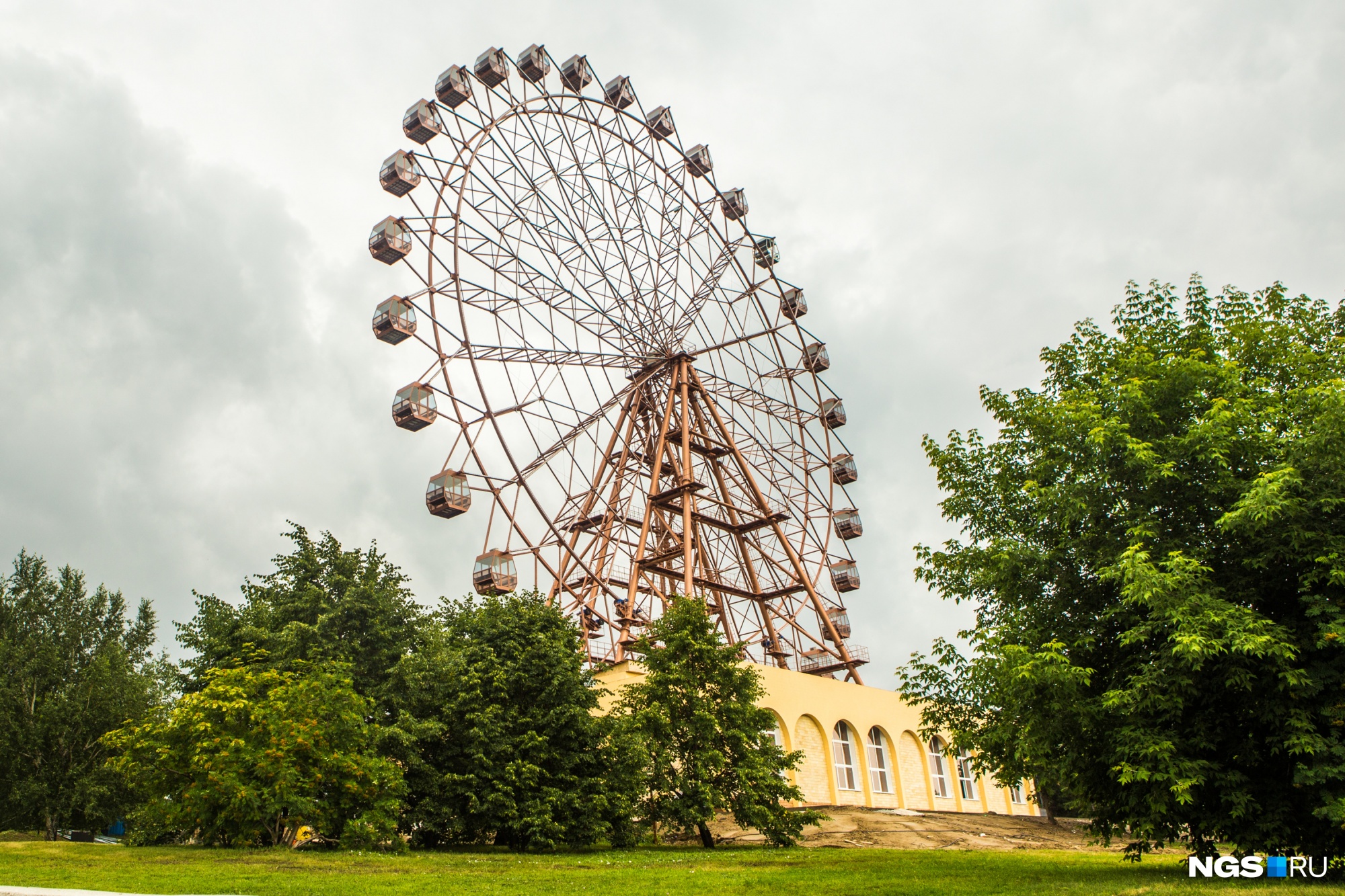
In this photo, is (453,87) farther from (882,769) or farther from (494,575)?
(882,769)

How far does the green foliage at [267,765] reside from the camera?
59.2ft

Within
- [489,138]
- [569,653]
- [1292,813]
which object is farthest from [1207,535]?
[489,138]

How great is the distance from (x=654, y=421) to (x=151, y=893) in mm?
27350

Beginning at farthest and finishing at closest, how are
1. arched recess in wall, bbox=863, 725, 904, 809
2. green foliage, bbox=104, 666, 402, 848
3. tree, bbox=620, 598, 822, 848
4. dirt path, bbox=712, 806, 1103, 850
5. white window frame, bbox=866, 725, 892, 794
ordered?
white window frame, bbox=866, 725, 892, 794, arched recess in wall, bbox=863, 725, 904, 809, dirt path, bbox=712, 806, 1103, 850, tree, bbox=620, 598, 822, 848, green foliage, bbox=104, 666, 402, 848

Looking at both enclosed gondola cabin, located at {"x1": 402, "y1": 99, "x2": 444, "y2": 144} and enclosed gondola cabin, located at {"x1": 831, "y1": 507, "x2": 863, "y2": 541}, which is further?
enclosed gondola cabin, located at {"x1": 831, "y1": 507, "x2": 863, "y2": 541}

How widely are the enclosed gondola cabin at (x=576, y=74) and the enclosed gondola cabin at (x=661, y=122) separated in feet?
12.2

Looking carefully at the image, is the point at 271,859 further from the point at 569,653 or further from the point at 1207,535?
the point at 1207,535

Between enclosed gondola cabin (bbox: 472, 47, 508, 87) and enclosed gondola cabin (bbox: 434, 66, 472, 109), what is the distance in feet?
2.33

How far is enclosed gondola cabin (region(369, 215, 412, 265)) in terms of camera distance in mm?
29125

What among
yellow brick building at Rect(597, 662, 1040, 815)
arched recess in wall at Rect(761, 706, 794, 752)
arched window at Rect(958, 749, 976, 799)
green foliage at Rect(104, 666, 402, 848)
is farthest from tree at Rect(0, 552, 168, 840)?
arched window at Rect(958, 749, 976, 799)

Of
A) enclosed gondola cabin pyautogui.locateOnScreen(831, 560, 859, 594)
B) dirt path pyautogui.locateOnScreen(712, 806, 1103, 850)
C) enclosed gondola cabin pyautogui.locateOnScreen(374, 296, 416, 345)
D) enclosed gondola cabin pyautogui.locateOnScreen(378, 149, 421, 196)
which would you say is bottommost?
dirt path pyautogui.locateOnScreen(712, 806, 1103, 850)

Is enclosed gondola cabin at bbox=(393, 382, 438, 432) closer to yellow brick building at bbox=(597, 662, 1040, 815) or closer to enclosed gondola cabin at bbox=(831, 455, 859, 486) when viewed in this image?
yellow brick building at bbox=(597, 662, 1040, 815)

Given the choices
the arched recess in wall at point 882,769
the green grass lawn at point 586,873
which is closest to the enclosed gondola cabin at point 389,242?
the green grass lawn at point 586,873

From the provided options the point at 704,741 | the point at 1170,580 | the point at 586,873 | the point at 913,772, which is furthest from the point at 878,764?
the point at 1170,580
